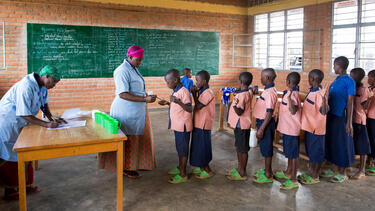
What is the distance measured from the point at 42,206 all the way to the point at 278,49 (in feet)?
24.0

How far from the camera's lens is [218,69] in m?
9.18

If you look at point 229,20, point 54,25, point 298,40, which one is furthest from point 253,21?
point 54,25

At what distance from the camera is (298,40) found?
8008 millimetres

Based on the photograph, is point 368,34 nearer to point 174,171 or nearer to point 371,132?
point 371,132

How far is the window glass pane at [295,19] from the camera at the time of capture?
7927mm

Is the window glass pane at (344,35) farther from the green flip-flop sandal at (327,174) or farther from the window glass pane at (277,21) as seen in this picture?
the green flip-flop sandal at (327,174)

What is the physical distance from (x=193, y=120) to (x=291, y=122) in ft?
3.43

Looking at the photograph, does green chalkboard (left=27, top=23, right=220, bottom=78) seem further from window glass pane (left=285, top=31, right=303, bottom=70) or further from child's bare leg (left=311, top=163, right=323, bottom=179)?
child's bare leg (left=311, top=163, right=323, bottom=179)

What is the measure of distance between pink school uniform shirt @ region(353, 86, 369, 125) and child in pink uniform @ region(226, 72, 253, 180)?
124 centimetres

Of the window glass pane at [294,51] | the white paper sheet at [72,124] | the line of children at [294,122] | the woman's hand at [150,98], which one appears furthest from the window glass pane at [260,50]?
the white paper sheet at [72,124]

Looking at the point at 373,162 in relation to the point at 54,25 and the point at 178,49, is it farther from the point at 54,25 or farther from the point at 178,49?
the point at 54,25

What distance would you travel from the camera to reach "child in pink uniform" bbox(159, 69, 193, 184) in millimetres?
3256

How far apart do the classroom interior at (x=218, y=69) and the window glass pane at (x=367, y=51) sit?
0.02 metres

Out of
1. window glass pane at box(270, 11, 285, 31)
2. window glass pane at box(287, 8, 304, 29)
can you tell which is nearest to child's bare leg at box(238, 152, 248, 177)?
window glass pane at box(287, 8, 304, 29)
